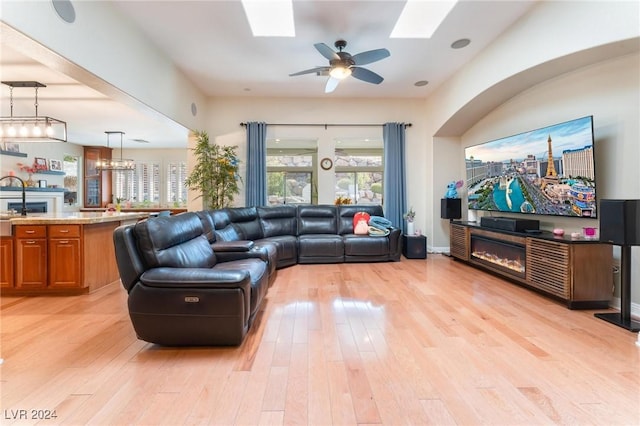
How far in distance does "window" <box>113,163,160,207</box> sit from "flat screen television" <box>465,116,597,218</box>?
372 inches

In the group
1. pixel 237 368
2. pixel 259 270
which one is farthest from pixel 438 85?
pixel 237 368

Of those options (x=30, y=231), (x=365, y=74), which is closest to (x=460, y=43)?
(x=365, y=74)

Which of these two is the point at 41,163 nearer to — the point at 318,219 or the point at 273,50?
the point at 273,50

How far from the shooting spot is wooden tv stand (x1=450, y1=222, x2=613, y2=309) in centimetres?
290

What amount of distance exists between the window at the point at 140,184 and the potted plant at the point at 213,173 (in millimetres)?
5155

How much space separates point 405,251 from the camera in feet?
18.0

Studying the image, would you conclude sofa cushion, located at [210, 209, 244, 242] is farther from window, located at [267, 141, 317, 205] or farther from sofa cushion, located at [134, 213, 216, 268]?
window, located at [267, 141, 317, 205]

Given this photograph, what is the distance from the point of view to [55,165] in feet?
25.0

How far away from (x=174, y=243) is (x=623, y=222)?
393 cm

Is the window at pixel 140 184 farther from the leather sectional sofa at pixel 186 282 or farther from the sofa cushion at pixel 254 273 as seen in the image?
the sofa cushion at pixel 254 273

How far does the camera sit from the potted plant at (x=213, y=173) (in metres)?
5.15

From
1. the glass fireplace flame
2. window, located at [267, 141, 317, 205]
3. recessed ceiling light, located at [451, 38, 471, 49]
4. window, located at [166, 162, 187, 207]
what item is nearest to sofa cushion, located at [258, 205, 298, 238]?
window, located at [267, 141, 317, 205]

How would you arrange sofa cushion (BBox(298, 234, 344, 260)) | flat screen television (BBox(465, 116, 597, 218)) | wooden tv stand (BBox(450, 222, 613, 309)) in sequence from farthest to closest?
sofa cushion (BBox(298, 234, 344, 260)) < flat screen television (BBox(465, 116, 597, 218)) < wooden tv stand (BBox(450, 222, 613, 309))

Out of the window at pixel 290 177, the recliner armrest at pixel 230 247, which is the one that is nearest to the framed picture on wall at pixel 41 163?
the window at pixel 290 177
